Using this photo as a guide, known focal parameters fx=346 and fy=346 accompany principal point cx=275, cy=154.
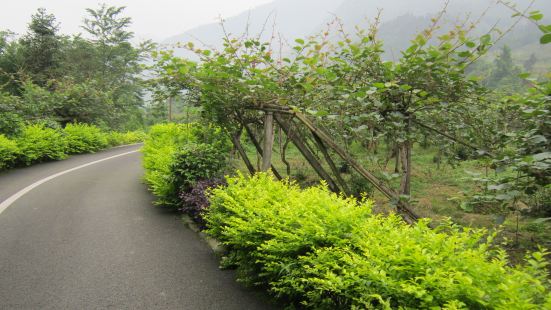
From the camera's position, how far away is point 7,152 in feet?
36.4

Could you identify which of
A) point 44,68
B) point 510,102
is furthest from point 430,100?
point 44,68

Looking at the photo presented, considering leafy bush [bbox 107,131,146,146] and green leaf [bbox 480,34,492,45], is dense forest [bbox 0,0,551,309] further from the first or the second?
leafy bush [bbox 107,131,146,146]

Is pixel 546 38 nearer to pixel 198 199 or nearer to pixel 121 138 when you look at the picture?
pixel 198 199

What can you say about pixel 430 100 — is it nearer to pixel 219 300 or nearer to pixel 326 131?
pixel 326 131

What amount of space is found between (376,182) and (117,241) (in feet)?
13.9

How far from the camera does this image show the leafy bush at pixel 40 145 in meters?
12.3

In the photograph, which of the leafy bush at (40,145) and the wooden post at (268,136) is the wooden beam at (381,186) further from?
the leafy bush at (40,145)

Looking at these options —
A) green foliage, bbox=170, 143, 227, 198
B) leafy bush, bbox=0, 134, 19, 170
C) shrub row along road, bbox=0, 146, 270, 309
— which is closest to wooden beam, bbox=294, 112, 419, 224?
shrub row along road, bbox=0, 146, 270, 309

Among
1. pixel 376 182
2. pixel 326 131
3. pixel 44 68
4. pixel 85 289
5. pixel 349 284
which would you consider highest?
pixel 44 68

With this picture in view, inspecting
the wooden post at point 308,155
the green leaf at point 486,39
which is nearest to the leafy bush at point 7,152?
the wooden post at point 308,155

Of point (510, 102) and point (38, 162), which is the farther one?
point (38, 162)

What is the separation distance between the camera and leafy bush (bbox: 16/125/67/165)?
12.3 meters

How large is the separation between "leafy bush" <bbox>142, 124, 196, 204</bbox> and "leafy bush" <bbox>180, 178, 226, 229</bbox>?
554mm

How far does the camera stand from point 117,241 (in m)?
5.68
